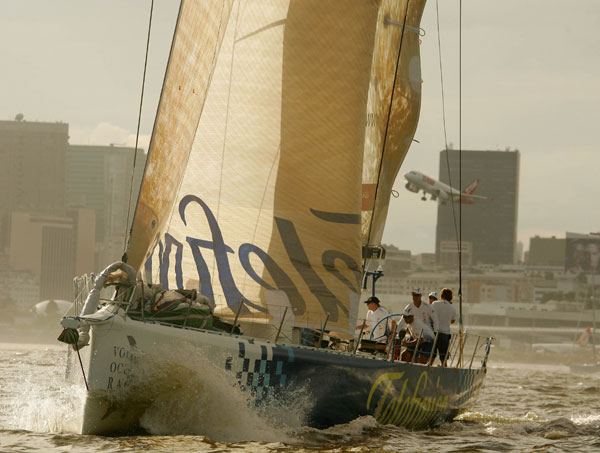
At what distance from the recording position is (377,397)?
14273mm

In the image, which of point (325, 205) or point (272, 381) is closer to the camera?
point (272, 381)

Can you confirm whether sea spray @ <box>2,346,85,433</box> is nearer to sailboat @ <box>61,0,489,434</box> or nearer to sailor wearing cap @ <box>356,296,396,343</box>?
sailboat @ <box>61,0,489,434</box>

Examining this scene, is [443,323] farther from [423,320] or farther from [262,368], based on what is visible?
[262,368]

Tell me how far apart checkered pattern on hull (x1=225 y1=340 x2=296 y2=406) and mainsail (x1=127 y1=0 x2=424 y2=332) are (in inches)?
48.8

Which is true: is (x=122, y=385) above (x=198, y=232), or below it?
below

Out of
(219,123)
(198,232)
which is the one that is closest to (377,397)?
(198,232)

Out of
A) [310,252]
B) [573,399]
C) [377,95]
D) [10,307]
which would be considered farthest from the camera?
[10,307]

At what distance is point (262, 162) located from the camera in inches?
569

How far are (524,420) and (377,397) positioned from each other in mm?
6167

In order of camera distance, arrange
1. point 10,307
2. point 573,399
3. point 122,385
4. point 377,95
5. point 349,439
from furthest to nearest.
Answer: point 10,307 < point 573,399 < point 377,95 < point 349,439 < point 122,385

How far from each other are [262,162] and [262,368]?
304 cm

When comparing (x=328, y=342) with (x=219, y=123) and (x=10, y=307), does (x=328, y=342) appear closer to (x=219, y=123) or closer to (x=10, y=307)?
(x=219, y=123)

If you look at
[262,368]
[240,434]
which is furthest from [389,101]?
[240,434]

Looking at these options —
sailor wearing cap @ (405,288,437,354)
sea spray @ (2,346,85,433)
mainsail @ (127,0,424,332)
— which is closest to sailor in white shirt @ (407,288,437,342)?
sailor wearing cap @ (405,288,437,354)
